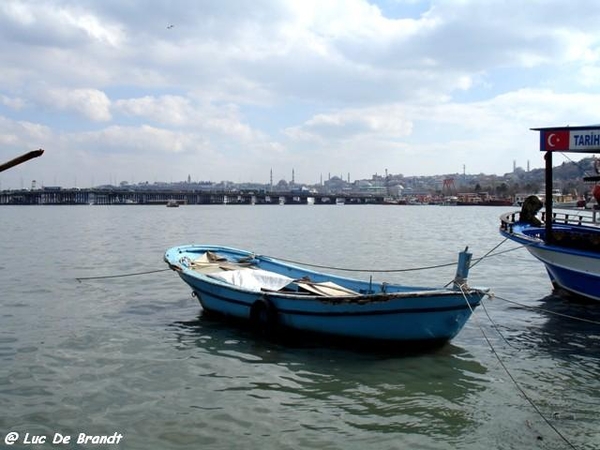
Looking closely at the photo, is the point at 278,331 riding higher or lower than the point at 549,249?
lower

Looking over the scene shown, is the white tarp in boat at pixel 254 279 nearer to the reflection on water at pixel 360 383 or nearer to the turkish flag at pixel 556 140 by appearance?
the reflection on water at pixel 360 383

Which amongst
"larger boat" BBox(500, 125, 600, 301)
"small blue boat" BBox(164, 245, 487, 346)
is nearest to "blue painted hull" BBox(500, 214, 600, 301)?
"larger boat" BBox(500, 125, 600, 301)

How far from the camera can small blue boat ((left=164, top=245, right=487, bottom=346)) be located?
11062 mm

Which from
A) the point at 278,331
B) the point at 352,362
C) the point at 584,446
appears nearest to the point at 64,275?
the point at 278,331

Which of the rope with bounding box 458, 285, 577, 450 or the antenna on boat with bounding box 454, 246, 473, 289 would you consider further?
the antenna on boat with bounding box 454, 246, 473, 289

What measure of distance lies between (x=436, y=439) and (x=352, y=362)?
329 centimetres

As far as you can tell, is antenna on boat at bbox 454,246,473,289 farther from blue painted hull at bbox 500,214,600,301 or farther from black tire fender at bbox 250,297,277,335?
blue painted hull at bbox 500,214,600,301

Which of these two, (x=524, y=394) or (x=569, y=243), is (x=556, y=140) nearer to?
(x=569, y=243)

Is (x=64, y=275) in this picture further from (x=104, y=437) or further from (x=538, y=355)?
(x=538, y=355)

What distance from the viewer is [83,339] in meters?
13.4

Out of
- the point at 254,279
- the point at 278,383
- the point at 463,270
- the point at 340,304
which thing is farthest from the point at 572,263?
the point at 278,383

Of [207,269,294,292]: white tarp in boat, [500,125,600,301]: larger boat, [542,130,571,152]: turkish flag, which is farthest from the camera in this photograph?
[542,130,571,152]: turkish flag

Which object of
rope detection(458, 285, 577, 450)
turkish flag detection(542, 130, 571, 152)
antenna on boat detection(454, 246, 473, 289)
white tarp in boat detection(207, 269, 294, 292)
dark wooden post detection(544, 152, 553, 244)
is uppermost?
turkish flag detection(542, 130, 571, 152)

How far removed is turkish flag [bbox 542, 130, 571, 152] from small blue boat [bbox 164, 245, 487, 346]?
6.29m
